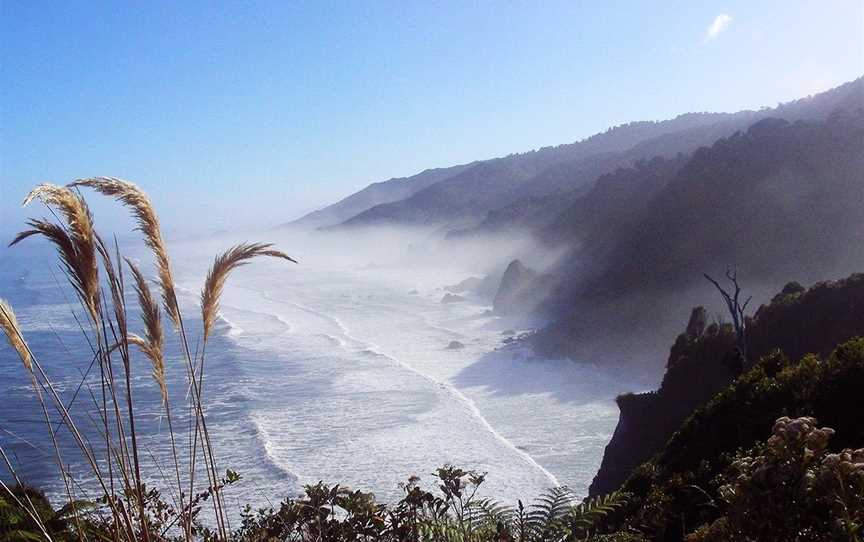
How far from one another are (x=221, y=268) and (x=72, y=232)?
1.92 feet

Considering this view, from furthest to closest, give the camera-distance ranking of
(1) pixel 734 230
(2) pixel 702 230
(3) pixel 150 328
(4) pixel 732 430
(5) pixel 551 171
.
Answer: (5) pixel 551 171 < (2) pixel 702 230 < (1) pixel 734 230 < (4) pixel 732 430 < (3) pixel 150 328

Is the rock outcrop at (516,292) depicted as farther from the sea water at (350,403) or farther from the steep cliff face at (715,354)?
the steep cliff face at (715,354)

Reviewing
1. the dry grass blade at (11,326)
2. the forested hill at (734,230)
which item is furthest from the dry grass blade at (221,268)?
the forested hill at (734,230)

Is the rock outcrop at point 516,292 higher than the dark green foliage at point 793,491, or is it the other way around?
the dark green foliage at point 793,491

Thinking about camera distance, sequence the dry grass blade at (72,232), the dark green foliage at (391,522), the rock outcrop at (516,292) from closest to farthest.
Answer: the dry grass blade at (72,232), the dark green foliage at (391,522), the rock outcrop at (516,292)

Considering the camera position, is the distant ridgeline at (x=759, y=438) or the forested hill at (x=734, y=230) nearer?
the distant ridgeline at (x=759, y=438)

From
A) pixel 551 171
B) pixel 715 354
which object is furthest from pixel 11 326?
pixel 551 171

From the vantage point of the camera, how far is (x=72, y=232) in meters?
2.31

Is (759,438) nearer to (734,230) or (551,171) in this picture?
(734,230)

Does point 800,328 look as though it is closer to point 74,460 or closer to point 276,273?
point 74,460

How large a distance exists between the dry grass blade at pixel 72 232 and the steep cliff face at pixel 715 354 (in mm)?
11958

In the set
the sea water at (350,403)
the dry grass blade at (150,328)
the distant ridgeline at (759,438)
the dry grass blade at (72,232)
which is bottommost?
the sea water at (350,403)

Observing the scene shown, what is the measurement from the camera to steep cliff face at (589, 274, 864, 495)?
527 inches

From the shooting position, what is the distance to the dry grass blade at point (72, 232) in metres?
2.30
